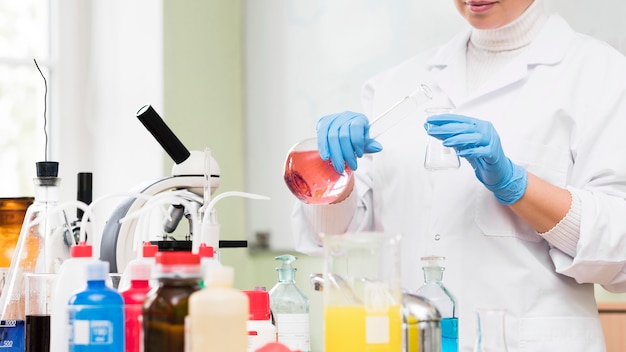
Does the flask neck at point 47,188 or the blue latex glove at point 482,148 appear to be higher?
the blue latex glove at point 482,148

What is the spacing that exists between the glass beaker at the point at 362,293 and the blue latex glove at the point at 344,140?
0.47 meters

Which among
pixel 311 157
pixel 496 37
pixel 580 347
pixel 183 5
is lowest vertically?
pixel 580 347

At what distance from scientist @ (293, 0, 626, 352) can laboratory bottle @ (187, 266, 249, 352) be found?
25.3 inches

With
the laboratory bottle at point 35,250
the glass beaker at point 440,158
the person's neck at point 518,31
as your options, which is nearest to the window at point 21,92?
the laboratory bottle at point 35,250

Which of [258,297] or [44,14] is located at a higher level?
[44,14]

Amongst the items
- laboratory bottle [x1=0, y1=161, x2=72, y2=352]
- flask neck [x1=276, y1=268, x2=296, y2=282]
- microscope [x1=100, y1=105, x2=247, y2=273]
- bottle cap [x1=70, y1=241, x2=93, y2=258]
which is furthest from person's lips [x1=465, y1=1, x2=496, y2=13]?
bottle cap [x1=70, y1=241, x2=93, y2=258]

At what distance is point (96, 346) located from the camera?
109 centimetres

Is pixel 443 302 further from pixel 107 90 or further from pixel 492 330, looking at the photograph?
pixel 107 90

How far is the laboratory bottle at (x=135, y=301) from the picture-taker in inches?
46.8

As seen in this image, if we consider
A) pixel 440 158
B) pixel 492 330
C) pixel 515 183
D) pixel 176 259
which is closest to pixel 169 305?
pixel 176 259

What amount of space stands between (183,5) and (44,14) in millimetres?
522

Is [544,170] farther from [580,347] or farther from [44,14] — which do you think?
[44,14]

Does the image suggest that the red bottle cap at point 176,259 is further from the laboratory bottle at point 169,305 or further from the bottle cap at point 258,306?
the bottle cap at point 258,306

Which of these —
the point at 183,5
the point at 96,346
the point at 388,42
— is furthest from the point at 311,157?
the point at 183,5
